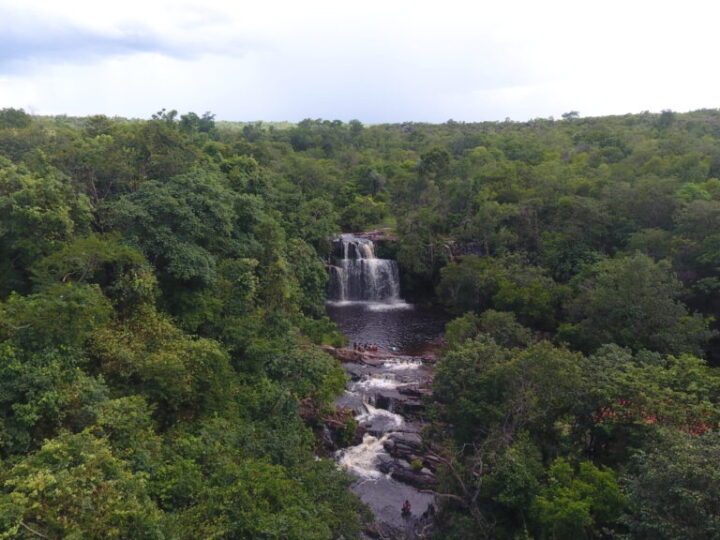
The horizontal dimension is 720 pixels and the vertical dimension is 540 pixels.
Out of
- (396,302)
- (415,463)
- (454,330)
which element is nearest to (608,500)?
(415,463)

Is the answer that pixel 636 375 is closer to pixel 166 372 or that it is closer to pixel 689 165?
pixel 166 372

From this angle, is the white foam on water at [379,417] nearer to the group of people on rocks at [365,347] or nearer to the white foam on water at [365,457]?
the white foam on water at [365,457]

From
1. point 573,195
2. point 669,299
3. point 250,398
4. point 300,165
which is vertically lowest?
point 250,398

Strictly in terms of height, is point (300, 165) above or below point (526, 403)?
above

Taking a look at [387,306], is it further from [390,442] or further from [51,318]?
[51,318]

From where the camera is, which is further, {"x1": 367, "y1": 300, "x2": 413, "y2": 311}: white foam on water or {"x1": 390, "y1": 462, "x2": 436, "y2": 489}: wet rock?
{"x1": 367, "y1": 300, "x2": 413, "y2": 311}: white foam on water

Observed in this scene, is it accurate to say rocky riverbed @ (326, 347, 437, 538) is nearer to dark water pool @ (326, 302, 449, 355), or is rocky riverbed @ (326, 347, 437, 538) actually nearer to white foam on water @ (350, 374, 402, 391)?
white foam on water @ (350, 374, 402, 391)

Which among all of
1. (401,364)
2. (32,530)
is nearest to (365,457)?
(401,364)

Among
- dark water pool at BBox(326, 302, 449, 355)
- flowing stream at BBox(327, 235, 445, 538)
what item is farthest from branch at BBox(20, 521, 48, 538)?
dark water pool at BBox(326, 302, 449, 355)
